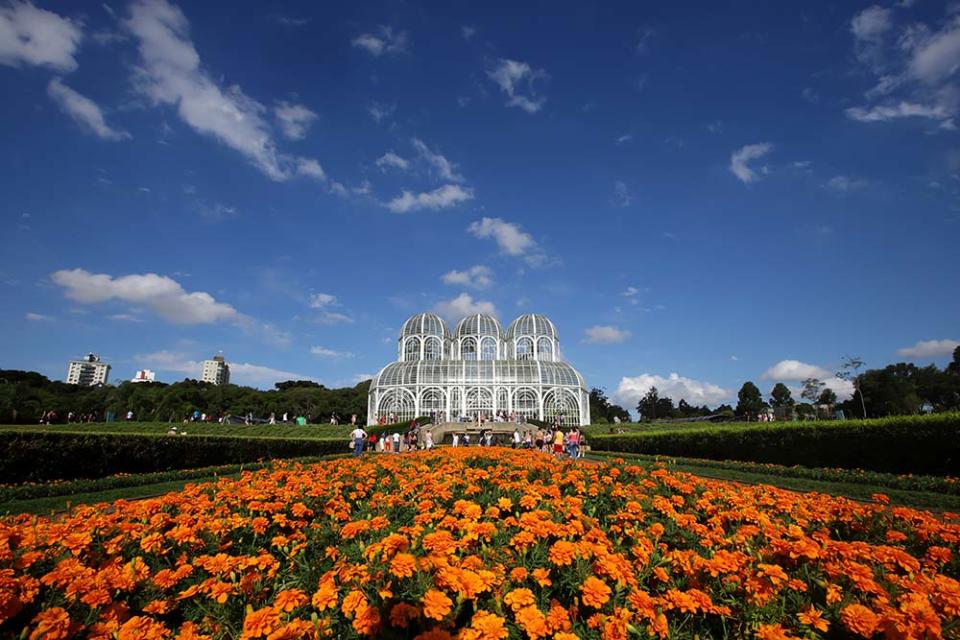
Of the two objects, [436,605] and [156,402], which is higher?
[156,402]

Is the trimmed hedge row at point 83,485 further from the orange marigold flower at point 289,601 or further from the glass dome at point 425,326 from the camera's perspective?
the glass dome at point 425,326

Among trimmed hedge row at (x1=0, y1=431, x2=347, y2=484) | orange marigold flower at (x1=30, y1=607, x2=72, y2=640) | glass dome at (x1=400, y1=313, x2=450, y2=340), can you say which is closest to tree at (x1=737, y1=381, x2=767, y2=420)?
glass dome at (x1=400, y1=313, x2=450, y2=340)

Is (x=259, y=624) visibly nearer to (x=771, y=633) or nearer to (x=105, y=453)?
(x=771, y=633)

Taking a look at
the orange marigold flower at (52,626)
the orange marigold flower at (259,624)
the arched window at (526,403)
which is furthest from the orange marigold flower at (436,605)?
the arched window at (526,403)

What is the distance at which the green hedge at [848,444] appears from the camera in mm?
12508

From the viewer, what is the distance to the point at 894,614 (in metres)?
2.28

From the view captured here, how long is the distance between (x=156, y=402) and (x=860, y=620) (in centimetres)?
6000

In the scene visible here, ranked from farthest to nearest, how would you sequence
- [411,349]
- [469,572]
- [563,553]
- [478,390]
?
[411,349] < [478,390] < [563,553] < [469,572]

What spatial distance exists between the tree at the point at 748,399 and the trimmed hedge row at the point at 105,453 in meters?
84.0

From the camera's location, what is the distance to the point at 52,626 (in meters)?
2.29

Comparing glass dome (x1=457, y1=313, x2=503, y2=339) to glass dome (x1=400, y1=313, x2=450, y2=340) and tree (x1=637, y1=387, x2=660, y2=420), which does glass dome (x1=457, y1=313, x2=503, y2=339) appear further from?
tree (x1=637, y1=387, x2=660, y2=420)

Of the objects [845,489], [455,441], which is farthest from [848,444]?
[455,441]

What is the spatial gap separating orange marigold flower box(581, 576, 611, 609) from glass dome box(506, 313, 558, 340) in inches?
1687

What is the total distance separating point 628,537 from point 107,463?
49.5ft
